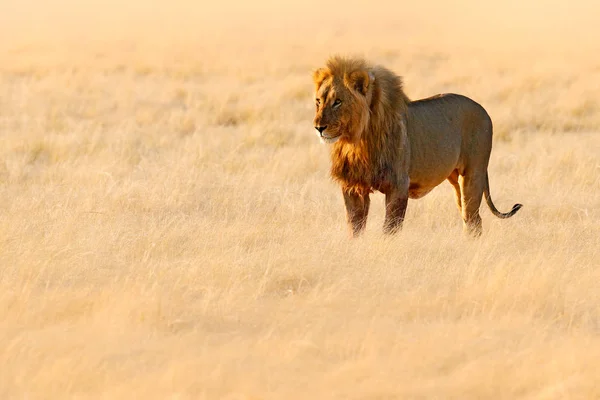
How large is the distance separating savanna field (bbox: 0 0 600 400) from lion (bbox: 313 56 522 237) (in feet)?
1.17

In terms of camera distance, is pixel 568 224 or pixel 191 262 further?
pixel 568 224

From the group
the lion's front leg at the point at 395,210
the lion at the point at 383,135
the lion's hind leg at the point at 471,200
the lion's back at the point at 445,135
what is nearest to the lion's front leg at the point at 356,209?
the lion at the point at 383,135

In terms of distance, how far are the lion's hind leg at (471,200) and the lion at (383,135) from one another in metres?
0.04

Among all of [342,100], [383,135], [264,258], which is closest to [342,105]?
[342,100]

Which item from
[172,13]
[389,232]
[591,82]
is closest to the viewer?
[389,232]

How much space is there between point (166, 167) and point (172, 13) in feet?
144

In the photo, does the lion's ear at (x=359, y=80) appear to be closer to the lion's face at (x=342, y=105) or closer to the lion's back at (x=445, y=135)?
the lion's face at (x=342, y=105)

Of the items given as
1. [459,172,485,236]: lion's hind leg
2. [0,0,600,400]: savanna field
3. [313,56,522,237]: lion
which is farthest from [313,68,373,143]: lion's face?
[459,172,485,236]: lion's hind leg

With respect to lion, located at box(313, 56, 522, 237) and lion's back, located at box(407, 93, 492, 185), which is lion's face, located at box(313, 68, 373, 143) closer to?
lion, located at box(313, 56, 522, 237)

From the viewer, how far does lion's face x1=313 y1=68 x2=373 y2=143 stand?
7363mm

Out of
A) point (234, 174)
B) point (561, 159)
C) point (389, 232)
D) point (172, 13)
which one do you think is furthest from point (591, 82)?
point (172, 13)

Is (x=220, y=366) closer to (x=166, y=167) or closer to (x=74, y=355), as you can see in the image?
(x=74, y=355)

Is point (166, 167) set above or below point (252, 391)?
below

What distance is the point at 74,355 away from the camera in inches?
186
